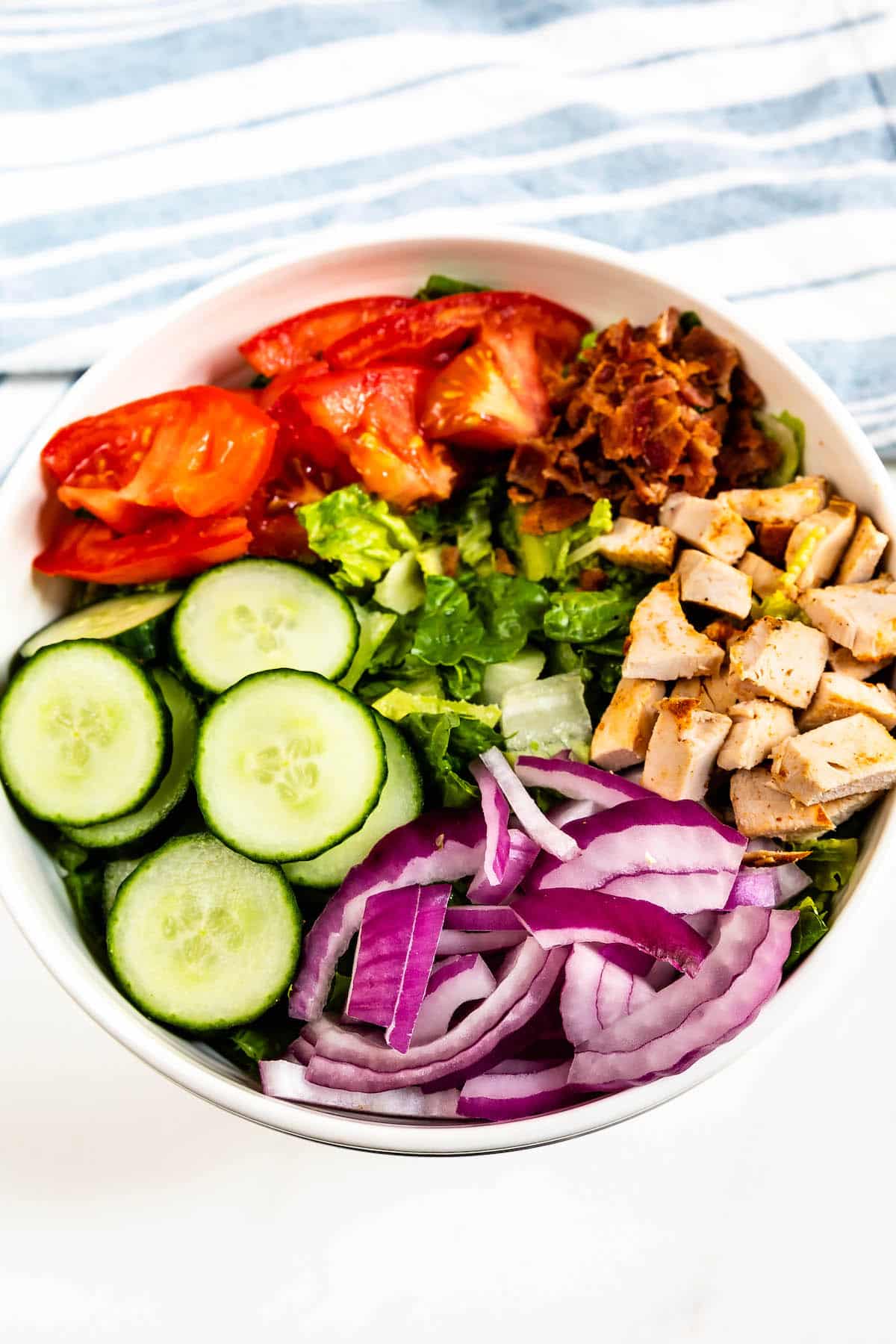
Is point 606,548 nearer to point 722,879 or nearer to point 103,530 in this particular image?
point 722,879

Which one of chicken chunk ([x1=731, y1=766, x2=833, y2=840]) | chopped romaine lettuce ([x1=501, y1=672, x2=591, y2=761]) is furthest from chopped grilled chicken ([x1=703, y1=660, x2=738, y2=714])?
chopped romaine lettuce ([x1=501, y1=672, x2=591, y2=761])

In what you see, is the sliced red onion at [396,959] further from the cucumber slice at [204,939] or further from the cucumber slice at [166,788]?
the cucumber slice at [166,788]

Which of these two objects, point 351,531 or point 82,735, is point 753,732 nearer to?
point 351,531

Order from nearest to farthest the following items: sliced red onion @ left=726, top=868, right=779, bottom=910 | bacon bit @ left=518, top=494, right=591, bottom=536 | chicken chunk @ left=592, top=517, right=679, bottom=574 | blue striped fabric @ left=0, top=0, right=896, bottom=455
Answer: sliced red onion @ left=726, top=868, right=779, bottom=910
chicken chunk @ left=592, top=517, right=679, bottom=574
bacon bit @ left=518, top=494, right=591, bottom=536
blue striped fabric @ left=0, top=0, right=896, bottom=455

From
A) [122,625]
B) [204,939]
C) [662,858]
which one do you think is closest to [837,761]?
[662,858]

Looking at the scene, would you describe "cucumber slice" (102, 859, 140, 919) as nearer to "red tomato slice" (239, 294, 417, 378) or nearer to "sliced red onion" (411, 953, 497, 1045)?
"sliced red onion" (411, 953, 497, 1045)

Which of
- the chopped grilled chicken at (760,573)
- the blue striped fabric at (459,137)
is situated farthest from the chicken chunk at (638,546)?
the blue striped fabric at (459,137)

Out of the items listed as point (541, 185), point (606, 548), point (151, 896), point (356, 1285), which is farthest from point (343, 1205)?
point (541, 185)
